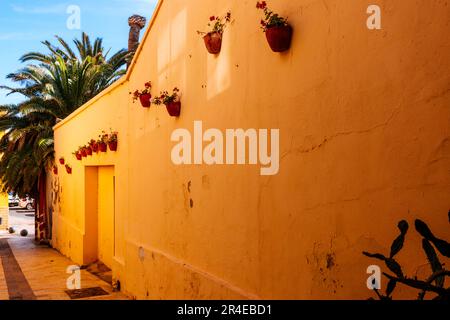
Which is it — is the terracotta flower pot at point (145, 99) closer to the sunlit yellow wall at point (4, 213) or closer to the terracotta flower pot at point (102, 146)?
the terracotta flower pot at point (102, 146)

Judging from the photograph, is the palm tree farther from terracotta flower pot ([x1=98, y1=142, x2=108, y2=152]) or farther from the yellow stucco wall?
the yellow stucco wall

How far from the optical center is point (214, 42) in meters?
5.17

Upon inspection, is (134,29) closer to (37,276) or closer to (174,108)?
(37,276)

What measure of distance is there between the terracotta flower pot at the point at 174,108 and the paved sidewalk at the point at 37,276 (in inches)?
153

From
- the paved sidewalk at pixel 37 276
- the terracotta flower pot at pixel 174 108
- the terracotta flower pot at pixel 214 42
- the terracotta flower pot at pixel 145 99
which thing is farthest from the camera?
the paved sidewalk at pixel 37 276

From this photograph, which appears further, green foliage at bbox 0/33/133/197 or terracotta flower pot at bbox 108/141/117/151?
green foliage at bbox 0/33/133/197

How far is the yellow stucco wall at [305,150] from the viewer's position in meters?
2.70

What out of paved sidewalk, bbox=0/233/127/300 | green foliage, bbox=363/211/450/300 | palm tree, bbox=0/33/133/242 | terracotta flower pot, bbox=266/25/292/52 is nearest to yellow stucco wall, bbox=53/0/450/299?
terracotta flower pot, bbox=266/25/292/52

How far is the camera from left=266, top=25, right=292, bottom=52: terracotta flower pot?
386cm

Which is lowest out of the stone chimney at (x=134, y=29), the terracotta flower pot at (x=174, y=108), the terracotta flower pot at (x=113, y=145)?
the terracotta flower pot at (x=113, y=145)

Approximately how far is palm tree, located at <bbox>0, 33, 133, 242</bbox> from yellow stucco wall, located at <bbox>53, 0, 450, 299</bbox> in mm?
11136

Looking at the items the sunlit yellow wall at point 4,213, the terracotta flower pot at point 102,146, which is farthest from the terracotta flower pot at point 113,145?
the sunlit yellow wall at point 4,213

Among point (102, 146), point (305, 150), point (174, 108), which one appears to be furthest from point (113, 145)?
point (305, 150)

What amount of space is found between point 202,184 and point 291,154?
1927 mm
